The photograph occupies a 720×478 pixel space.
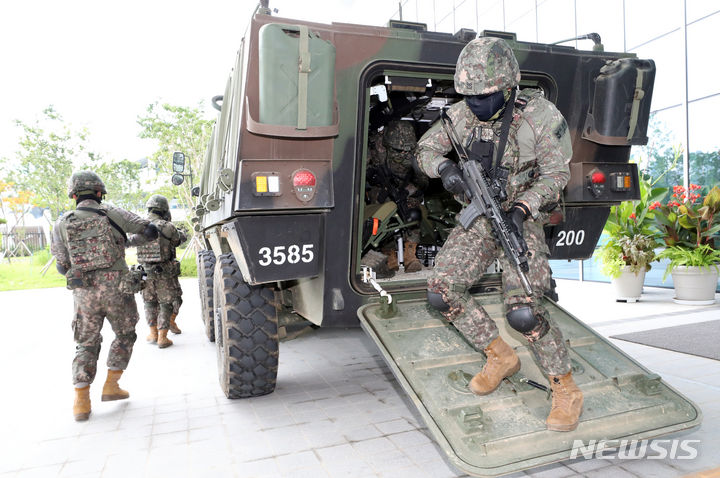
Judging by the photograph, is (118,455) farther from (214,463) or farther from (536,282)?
(536,282)

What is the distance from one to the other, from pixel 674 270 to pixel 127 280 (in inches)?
266

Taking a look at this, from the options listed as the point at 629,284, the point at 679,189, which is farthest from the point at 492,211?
the point at 679,189

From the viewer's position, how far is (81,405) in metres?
3.69

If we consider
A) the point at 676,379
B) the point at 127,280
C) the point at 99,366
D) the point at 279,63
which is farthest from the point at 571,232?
the point at 99,366

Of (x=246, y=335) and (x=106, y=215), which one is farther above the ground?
(x=106, y=215)

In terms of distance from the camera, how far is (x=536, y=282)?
Answer: 2.70m

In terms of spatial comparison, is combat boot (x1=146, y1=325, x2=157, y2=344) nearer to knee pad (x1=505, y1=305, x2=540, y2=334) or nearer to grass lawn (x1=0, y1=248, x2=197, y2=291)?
knee pad (x1=505, y1=305, x2=540, y2=334)

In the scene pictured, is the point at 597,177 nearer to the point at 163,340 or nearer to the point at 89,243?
the point at 89,243

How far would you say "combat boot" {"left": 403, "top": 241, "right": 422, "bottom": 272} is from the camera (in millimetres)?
A: 4906

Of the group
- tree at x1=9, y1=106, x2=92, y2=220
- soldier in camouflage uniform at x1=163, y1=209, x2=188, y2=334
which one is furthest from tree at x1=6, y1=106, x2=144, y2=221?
soldier in camouflage uniform at x1=163, y1=209, x2=188, y2=334

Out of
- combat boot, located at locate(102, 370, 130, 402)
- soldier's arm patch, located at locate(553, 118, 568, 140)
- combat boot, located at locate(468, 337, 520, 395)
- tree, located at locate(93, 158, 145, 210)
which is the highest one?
tree, located at locate(93, 158, 145, 210)

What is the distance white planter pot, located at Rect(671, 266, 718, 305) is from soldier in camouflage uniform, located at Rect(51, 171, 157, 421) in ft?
22.2

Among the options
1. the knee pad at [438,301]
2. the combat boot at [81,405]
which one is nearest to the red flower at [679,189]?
the knee pad at [438,301]

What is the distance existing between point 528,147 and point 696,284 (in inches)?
218
